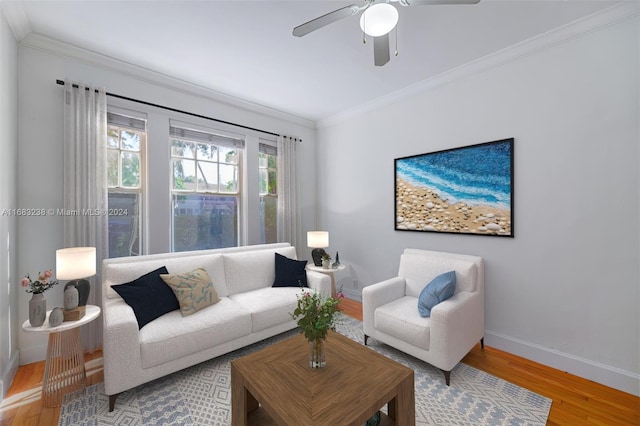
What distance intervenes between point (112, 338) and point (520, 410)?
2888 mm

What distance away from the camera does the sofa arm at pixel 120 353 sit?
1836mm

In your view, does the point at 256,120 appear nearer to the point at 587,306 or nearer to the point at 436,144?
the point at 436,144

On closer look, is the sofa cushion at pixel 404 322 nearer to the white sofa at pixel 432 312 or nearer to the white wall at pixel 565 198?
the white sofa at pixel 432 312

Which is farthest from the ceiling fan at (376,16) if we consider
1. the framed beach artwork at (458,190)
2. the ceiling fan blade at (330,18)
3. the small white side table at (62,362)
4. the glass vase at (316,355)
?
the small white side table at (62,362)

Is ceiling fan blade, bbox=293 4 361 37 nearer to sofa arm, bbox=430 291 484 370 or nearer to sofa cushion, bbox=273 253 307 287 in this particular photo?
sofa arm, bbox=430 291 484 370

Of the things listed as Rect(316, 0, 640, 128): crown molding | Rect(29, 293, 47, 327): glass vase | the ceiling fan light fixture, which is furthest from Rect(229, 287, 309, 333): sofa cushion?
Rect(316, 0, 640, 128): crown molding

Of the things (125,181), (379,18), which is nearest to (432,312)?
(379,18)

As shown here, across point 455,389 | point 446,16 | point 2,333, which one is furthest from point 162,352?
point 446,16

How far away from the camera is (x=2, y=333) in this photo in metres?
2.04

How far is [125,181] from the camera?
9.84 ft

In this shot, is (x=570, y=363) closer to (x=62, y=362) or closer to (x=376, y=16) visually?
(x=376, y=16)

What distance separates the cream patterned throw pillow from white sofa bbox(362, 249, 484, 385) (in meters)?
1.53

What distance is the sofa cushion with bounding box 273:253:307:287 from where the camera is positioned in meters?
3.21

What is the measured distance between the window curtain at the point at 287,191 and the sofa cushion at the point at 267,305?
1.33 metres
